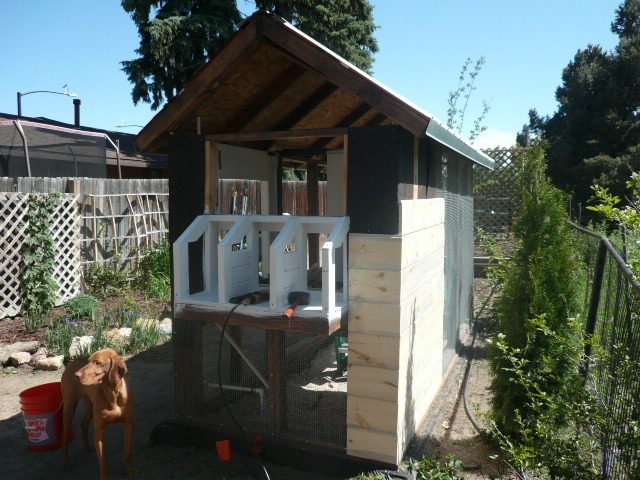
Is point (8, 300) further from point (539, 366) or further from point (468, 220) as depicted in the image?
point (539, 366)

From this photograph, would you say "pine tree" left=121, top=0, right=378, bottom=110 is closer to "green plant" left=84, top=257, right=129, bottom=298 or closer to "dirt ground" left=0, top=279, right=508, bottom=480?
"green plant" left=84, top=257, right=129, bottom=298

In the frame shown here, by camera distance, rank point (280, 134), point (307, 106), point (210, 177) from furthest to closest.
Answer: point (307, 106) < point (210, 177) < point (280, 134)

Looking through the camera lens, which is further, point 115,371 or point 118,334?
point 118,334

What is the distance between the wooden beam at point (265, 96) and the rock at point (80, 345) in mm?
3466

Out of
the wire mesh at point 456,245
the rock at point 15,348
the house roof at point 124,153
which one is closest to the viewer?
the wire mesh at point 456,245

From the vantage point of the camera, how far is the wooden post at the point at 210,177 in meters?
4.00

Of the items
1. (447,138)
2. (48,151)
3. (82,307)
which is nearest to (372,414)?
(447,138)

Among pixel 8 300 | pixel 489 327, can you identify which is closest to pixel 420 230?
pixel 489 327

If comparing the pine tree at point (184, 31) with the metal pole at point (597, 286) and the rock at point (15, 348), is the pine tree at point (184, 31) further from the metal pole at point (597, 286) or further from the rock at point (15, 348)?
the metal pole at point (597, 286)

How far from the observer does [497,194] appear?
36.6 feet

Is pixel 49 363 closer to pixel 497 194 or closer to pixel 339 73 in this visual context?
pixel 339 73

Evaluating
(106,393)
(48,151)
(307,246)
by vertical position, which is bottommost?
(106,393)

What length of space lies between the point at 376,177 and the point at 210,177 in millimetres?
1296

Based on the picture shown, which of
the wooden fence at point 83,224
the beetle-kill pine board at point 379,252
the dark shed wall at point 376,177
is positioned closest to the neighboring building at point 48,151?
the wooden fence at point 83,224
